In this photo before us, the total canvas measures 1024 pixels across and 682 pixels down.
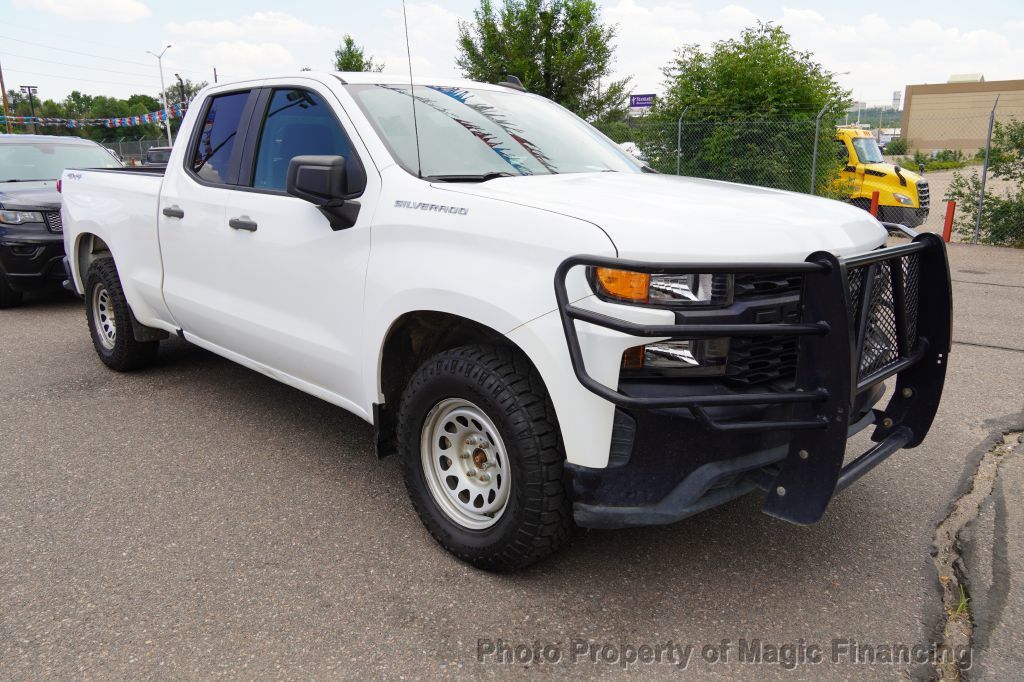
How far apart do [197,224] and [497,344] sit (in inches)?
88.7

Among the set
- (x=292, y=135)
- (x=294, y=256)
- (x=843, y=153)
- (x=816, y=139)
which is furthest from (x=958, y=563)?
(x=843, y=153)

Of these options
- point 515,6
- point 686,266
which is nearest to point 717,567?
point 686,266

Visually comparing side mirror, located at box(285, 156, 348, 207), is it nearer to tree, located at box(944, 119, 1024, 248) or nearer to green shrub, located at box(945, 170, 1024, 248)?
tree, located at box(944, 119, 1024, 248)

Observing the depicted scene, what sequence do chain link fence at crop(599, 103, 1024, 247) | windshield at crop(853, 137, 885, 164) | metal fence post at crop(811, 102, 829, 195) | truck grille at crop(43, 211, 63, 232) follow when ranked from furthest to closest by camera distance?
windshield at crop(853, 137, 885, 164) → metal fence post at crop(811, 102, 829, 195) → chain link fence at crop(599, 103, 1024, 247) → truck grille at crop(43, 211, 63, 232)

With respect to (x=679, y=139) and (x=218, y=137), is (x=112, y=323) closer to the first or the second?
(x=218, y=137)

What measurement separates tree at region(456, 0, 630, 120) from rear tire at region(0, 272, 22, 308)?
11.9 meters

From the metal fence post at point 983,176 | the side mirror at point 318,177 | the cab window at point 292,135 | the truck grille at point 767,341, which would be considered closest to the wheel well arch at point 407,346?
the side mirror at point 318,177

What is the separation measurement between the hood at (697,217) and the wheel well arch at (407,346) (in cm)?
54

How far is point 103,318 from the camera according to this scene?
19.3ft

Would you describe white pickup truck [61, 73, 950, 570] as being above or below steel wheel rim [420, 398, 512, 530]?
above

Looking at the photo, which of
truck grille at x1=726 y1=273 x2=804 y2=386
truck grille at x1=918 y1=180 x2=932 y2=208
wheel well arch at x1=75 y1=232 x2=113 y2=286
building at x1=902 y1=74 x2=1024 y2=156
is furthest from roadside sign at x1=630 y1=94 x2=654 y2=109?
building at x1=902 y1=74 x2=1024 y2=156

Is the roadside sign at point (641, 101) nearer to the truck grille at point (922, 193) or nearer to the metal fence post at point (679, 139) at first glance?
the metal fence post at point (679, 139)

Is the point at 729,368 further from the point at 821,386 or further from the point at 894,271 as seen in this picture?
the point at 894,271

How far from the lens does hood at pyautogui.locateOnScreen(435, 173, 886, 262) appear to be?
2.56 m
